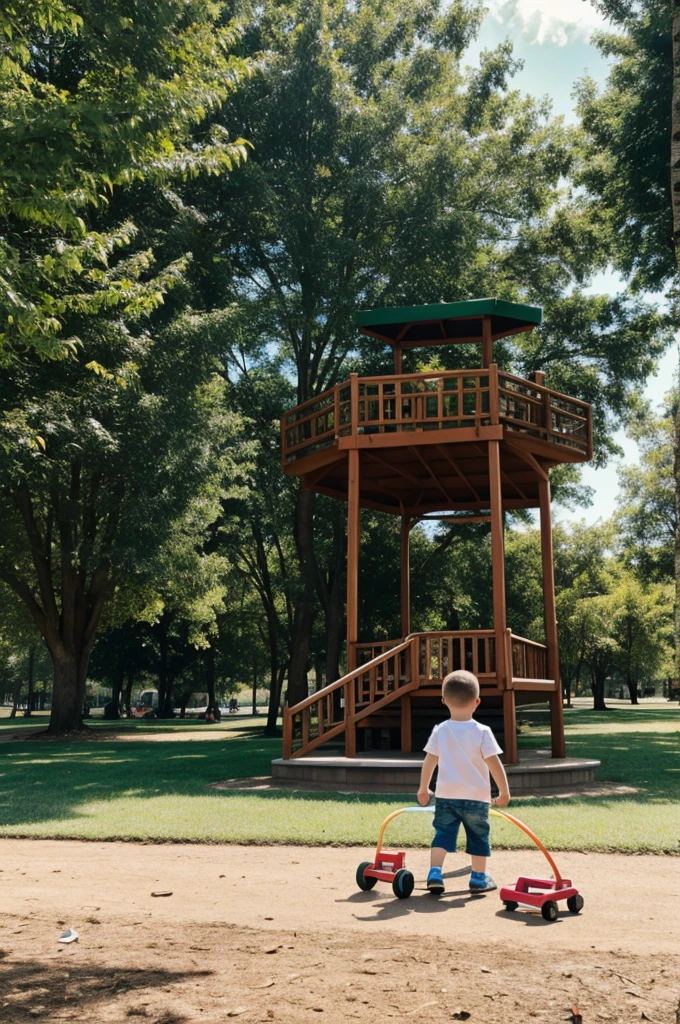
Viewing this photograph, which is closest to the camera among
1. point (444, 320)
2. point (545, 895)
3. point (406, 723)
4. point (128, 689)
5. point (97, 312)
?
point (545, 895)

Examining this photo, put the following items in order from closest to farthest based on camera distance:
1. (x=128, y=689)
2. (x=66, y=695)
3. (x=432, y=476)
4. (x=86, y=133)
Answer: (x=86, y=133) → (x=432, y=476) → (x=66, y=695) → (x=128, y=689)

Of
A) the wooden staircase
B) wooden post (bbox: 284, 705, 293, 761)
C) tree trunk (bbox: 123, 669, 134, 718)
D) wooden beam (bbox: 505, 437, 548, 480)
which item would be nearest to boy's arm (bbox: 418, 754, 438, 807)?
the wooden staircase

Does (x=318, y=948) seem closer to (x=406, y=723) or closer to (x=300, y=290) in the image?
(x=406, y=723)

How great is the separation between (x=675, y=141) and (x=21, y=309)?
639 cm

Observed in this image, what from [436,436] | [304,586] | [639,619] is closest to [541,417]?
[436,436]

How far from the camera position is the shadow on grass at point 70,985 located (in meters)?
4.34

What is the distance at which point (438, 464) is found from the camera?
18.2 meters

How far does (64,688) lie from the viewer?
31.0 m

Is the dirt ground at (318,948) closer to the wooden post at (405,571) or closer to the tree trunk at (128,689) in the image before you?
the wooden post at (405,571)

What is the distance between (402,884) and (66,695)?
2640 cm

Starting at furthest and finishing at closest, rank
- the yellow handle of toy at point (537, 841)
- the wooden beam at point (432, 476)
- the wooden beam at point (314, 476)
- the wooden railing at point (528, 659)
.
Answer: the wooden beam at point (314, 476) → the wooden beam at point (432, 476) → the wooden railing at point (528, 659) → the yellow handle of toy at point (537, 841)

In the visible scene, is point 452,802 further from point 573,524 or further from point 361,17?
point 573,524

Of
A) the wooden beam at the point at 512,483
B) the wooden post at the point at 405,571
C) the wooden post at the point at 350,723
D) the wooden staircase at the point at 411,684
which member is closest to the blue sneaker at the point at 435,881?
the wooden staircase at the point at 411,684

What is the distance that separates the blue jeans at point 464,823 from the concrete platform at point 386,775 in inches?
266
